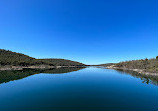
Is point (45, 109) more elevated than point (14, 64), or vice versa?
point (14, 64)

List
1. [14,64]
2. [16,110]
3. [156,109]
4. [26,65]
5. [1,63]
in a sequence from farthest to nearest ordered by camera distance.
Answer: [26,65], [14,64], [1,63], [156,109], [16,110]

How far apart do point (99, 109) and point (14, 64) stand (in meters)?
101

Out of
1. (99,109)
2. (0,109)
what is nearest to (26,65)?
(0,109)

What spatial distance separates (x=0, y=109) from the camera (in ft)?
29.7

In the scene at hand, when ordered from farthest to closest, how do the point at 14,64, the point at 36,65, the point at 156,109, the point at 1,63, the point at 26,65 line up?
1. the point at 36,65
2. the point at 26,65
3. the point at 14,64
4. the point at 1,63
5. the point at 156,109

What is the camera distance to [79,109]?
912 centimetres

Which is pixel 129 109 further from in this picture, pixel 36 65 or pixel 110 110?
pixel 36 65

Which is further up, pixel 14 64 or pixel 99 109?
pixel 14 64

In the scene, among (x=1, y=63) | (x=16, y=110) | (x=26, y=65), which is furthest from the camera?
(x=26, y=65)

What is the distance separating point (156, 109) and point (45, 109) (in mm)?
13729

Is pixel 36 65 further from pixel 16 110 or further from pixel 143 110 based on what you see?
pixel 143 110

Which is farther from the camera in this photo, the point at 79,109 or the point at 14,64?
the point at 14,64

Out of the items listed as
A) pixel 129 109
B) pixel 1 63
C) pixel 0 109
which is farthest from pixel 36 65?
pixel 129 109

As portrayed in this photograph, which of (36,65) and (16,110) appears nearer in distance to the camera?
(16,110)
